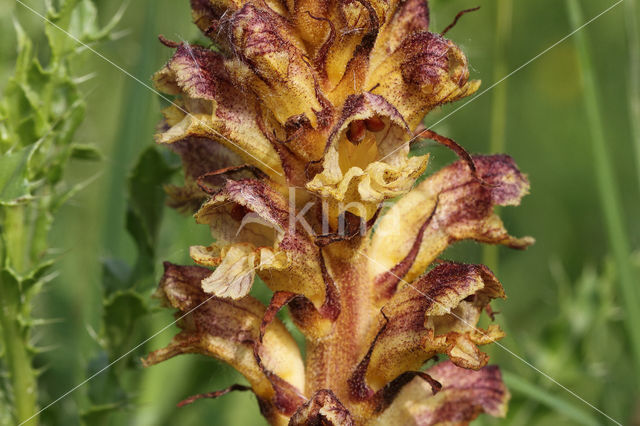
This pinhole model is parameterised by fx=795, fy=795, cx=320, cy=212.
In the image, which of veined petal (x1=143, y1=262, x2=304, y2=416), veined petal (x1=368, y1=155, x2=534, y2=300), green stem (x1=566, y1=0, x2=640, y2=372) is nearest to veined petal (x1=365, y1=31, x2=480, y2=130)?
veined petal (x1=368, y1=155, x2=534, y2=300)

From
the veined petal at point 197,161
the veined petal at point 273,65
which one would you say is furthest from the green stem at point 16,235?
the veined petal at point 273,65

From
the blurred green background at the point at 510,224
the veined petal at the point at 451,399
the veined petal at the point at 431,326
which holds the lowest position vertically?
the blurred green background at the point at 510,224

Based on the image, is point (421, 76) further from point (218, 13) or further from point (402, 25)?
point (218, 13)

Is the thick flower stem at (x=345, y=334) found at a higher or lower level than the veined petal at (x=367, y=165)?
lower

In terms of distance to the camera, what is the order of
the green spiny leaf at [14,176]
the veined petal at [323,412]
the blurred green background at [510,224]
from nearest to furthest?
the veined petal at [323,412] < the green spiny leaf at [14,176] < the blurred green background at [510,224]

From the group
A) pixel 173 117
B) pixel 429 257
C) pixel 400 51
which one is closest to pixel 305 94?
→ pixel 400 51

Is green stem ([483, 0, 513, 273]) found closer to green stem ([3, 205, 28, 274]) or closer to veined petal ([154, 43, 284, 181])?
veined petal ([154, 43, 284, 181])

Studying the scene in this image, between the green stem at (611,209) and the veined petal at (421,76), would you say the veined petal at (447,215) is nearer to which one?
the veined petal at (421,76)

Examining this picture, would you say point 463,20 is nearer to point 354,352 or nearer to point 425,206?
point 425,206
